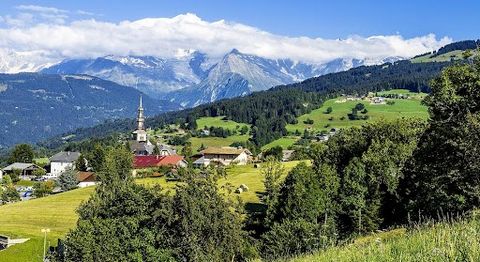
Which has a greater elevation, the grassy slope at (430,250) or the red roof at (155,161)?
the grassy slope at (430,250)

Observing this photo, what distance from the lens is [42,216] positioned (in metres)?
78.2

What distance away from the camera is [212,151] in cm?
16812

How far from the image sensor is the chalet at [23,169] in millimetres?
162075

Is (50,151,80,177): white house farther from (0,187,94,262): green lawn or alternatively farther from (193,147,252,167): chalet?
(0,187,94,262): green lawn

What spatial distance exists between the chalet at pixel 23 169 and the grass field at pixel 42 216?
68728mm

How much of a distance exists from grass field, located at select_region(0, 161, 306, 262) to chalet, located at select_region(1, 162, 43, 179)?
225 feet

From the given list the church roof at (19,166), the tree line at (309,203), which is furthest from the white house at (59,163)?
the tree line at (309,203)

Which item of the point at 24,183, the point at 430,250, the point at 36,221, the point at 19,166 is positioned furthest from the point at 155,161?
the point at 430,250

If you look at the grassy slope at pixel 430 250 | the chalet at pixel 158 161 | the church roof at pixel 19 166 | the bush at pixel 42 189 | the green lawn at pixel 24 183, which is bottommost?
the green lawn at pixel 24 183

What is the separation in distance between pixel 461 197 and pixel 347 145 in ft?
128

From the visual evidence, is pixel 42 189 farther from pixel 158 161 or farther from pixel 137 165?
pixel 158 161

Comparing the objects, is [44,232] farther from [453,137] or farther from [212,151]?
[212,151]

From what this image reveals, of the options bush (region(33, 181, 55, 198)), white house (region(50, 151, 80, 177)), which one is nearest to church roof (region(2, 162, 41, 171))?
white house (region(50, 151, 80, 177))

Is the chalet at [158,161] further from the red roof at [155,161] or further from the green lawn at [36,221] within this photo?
the green lawn at [36,221]
